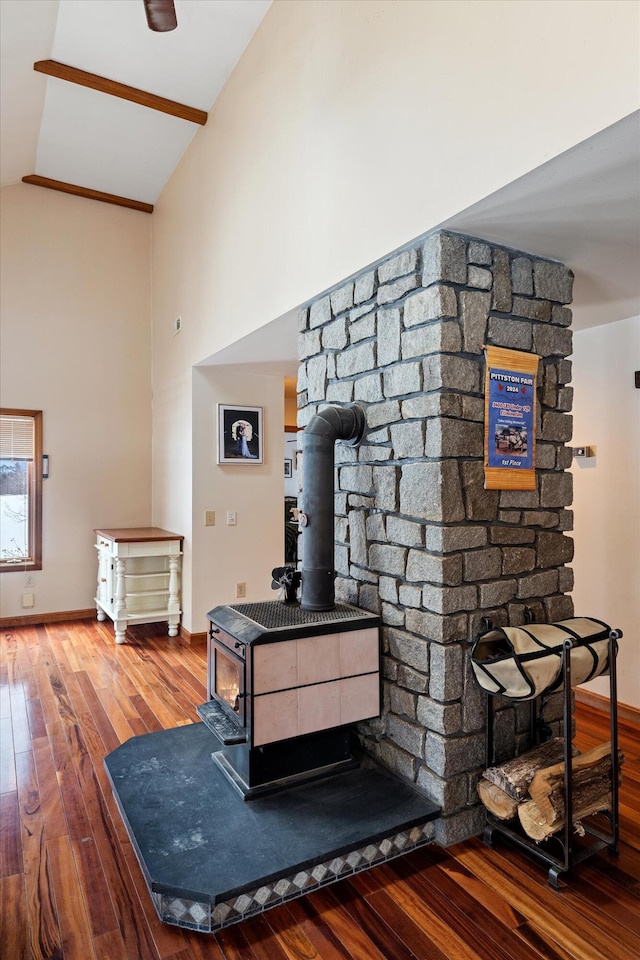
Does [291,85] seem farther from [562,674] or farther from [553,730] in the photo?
[553,730]

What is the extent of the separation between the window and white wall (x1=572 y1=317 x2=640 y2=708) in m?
4.61

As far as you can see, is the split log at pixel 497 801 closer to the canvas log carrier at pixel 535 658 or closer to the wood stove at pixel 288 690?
the canvas log carrier at pixel 535 658

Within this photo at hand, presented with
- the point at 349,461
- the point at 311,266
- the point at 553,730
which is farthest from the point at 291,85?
the point at 553,730

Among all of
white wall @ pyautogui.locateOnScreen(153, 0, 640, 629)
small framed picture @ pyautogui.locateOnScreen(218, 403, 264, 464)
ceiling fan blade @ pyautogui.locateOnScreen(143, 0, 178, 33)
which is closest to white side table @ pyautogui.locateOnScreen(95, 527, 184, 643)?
white wall @ pyautogui.locateOnScreen(153, 0, 640, 629)

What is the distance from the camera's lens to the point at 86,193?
18.5ft

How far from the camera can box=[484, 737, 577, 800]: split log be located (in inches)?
84.0

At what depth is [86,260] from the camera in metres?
5.76

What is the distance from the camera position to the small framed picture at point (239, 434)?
495 cm

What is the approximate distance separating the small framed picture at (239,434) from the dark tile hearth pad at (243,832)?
2729 millimetres

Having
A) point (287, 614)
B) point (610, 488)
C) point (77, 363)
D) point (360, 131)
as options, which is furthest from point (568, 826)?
point (77, 363)

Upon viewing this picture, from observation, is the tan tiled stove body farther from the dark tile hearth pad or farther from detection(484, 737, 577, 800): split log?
detection(484, 737, 577, 800): split log

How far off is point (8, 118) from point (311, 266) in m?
2.97

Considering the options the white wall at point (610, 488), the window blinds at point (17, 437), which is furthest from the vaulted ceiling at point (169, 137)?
the window blinds at point (17, 437)

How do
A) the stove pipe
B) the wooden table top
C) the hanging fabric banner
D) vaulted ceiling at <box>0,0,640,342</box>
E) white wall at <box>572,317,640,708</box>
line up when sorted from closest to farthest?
vaulted ceiling at <box>0,0,640,342</box>, the hanging fabric banner, the stove pipe, white wall at <box>572,317,640,708</box>, the wooden table top
